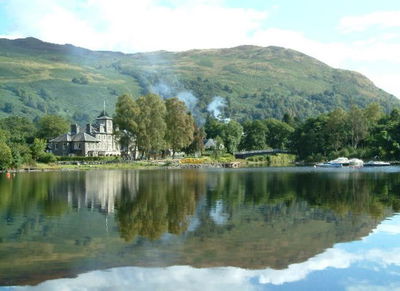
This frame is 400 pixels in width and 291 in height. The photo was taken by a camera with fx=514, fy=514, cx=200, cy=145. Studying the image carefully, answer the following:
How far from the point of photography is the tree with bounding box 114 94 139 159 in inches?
4264

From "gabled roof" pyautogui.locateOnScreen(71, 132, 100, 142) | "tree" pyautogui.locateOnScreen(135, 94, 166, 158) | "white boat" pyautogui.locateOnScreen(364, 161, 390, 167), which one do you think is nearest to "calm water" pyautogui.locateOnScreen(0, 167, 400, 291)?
"tree" pyautogui.locateOnScreen(135, 94, 166, 158)

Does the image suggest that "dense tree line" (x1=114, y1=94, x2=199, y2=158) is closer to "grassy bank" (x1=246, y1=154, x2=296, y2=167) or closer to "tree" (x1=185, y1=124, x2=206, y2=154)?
"tree" (x1=185, y1=124, x2=206, y2=154)

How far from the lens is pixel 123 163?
108 m

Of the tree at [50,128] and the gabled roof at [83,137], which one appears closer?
the gabled roof at [83,137]

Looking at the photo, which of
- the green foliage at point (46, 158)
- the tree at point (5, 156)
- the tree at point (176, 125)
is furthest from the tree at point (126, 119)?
the tree at point (5, 156)

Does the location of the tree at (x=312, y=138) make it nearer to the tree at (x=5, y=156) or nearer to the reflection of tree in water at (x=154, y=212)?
the tree at (x=5, y=156)

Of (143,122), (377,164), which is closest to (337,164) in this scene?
(377,164)

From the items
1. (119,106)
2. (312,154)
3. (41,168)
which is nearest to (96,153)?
(119,106)

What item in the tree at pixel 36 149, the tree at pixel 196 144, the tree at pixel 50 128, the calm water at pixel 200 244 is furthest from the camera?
the tree at pixel 50 128

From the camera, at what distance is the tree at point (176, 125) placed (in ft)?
393

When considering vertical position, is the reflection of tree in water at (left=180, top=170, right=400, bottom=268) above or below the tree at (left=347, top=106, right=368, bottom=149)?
below

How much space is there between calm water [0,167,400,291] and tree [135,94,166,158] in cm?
7274

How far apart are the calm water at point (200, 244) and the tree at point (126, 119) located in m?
72.0

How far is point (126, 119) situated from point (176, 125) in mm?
15188
